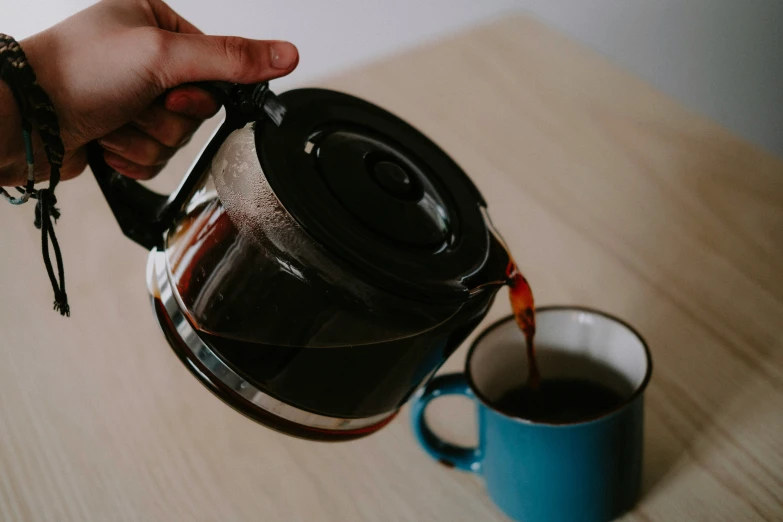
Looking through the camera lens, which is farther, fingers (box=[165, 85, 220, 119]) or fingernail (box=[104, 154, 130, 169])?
fingernail (box=[104, 154, 130, 169])

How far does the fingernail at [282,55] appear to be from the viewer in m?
0.61

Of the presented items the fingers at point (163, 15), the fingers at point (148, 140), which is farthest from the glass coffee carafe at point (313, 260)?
the fingers at point (163, 15)

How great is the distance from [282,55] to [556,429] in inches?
13.7

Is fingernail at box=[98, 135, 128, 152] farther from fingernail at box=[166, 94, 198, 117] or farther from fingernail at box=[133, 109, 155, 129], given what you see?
fingernail at box=[166, 94, 198, 117]

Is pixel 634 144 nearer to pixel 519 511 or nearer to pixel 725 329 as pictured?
pixel 725 329

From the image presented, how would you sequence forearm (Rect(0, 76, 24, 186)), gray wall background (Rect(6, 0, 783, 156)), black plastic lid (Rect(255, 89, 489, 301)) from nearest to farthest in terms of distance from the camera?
1. black plastic lid (Rect(255, 89, 489, 301))
2. forearm (Rect(0, 76, 24, 186))
3. gray wall background (Rect(6, 0, 783, 156))

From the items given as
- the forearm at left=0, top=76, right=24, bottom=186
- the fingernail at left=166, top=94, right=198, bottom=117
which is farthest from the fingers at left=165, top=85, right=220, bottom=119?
the forearm at left=0, top=76, right=24, bottom=186

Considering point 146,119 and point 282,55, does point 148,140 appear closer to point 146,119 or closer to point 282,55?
point 146,119

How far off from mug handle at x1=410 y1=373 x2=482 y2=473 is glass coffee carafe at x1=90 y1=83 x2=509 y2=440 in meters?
0.04

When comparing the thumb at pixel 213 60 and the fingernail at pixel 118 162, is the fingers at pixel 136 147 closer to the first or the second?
the fingernail at pixel 118 162

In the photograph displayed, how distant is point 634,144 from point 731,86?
0.80 m

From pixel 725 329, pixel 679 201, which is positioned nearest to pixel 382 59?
pixel 679 201

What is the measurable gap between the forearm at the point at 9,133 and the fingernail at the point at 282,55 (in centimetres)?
20

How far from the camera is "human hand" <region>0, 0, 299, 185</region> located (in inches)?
22.7
